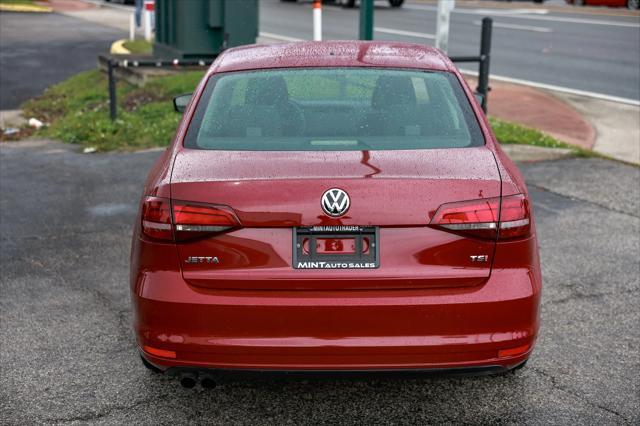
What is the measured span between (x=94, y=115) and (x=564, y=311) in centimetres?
882

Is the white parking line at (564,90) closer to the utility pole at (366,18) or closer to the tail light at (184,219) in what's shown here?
the utility pole at (366,18)

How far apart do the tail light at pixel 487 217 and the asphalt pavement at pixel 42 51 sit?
13051 millimetres

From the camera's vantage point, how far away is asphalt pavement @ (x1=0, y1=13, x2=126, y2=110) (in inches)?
701

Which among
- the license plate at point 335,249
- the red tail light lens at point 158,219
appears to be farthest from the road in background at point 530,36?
the red tail light lens at point 158,219

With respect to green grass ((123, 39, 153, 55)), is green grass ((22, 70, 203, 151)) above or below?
below

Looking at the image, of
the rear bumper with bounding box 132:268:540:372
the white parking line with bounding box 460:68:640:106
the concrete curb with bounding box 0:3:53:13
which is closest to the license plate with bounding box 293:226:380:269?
the rear bumper with bounding box 132:268:540:372

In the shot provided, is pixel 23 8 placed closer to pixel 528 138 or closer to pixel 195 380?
pixel 528 138

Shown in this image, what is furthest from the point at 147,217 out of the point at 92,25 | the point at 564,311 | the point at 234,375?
the point at 92,25

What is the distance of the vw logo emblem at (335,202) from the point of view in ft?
12.6

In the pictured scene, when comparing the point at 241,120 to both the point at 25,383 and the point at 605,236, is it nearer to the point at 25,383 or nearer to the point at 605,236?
the point at 25,383

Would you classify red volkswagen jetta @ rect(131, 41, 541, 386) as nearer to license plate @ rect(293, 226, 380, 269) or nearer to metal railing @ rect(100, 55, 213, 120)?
license plate @ rect(293, 226, 380, 269)

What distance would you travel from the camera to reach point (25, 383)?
4848 millimetres

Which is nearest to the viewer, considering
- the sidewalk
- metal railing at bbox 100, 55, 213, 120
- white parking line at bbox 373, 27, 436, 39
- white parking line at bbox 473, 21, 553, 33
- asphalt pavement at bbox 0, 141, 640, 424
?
asphalt pavement at bbox 0, 141, 640, 424

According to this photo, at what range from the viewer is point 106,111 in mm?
13734
